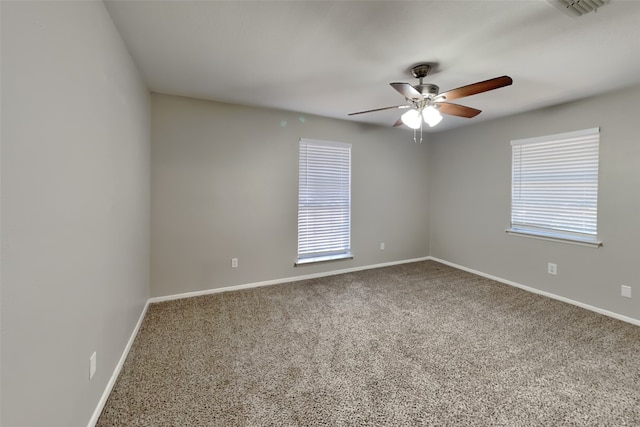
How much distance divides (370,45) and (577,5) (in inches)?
46.2

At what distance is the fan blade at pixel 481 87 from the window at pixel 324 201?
207 centimetres

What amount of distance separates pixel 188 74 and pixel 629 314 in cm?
501

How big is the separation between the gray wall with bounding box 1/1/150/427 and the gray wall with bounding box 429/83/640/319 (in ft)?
14.9

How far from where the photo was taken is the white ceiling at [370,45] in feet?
5.45

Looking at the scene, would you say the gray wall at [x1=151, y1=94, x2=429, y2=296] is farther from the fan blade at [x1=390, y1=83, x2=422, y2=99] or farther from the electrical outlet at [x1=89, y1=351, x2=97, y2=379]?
the fan blade at [x1=390, y1=83, x2=422, y2=99]

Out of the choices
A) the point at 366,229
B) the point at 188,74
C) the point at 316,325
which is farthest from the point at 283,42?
the point at 366,229

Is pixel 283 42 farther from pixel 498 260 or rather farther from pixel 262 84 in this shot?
pixel 498 260

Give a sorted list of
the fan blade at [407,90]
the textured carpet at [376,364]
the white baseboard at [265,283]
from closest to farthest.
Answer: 1. the textured carpet at [376,364]
2. the fan blade at [407,90]
3. the white baseboard at [265,283]

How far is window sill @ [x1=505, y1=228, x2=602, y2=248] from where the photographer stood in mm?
3096

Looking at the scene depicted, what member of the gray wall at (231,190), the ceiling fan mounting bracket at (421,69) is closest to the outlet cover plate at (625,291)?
the gray wall at (231,190)

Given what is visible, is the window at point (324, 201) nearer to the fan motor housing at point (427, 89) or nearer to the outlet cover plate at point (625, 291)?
the fan motor housing at point (427, 89)

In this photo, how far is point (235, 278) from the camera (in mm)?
3586

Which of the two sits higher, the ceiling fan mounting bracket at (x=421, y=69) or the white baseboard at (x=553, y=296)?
the ceiling fan mounting bracket at (x=421, y=69)

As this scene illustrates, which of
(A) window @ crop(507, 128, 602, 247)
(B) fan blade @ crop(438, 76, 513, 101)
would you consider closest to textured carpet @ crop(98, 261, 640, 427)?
(A) window @ crop(507, 128, 602, 247)
